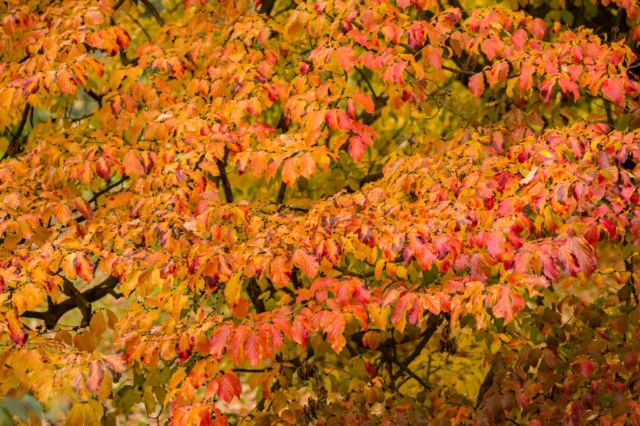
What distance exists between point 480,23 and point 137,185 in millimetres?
2152

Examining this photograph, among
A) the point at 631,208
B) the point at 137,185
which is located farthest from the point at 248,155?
the point at 631,208

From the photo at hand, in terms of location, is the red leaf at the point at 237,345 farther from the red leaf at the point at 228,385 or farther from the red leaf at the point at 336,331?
the red leaf at the point at 336,331

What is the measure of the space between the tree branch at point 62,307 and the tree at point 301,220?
0.02 meters

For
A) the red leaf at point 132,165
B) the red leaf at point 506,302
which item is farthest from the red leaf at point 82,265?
the red leaf at point 506,302

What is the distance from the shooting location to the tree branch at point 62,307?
5699mm

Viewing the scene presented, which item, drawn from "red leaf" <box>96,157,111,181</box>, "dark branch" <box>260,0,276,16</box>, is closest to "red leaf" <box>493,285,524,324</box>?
"red leaf" <box>96,157,111,181</box>

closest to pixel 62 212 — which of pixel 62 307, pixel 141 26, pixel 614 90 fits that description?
pixel 62 307

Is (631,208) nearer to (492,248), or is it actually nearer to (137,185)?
(492,248)

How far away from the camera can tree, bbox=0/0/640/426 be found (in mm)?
4102

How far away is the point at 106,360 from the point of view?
379 centimetres

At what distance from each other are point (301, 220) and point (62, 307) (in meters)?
2.17

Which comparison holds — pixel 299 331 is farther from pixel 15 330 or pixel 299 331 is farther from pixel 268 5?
pixel 268 5

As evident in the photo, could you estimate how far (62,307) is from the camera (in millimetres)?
5914

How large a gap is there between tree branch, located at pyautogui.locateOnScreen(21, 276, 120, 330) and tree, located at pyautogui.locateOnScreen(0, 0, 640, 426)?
0.07 ft
